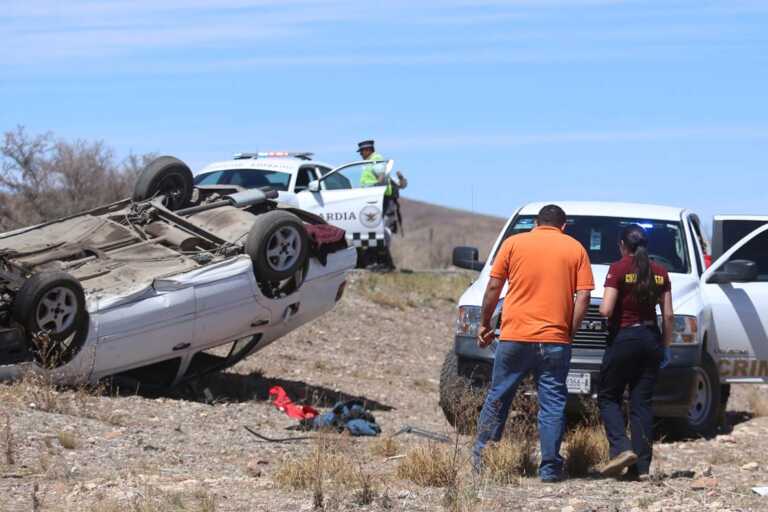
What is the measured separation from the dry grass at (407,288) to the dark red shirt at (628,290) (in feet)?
35.6

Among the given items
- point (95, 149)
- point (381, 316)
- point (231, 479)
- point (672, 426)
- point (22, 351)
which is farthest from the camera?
point (95, 149)

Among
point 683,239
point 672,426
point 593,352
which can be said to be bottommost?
point 672,426

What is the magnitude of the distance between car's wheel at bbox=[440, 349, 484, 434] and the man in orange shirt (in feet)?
3.73

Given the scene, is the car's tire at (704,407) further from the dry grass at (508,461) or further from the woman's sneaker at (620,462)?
the woman's sneaker at (620,462)

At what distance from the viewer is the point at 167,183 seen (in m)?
13.0

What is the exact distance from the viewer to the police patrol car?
63.1ft

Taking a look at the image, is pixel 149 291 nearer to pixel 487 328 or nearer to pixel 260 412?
pixel 260 412

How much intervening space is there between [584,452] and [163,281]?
373 centimetres

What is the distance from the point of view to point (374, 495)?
7.71 metres

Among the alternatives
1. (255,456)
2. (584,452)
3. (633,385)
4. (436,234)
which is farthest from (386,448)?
(436,234)

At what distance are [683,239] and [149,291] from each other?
4458 millimetres

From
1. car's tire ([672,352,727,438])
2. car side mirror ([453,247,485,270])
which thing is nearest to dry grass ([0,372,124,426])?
car side mirror ([453,247,485,270])

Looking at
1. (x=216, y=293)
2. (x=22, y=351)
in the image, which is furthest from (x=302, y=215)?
(x=22, y=351)

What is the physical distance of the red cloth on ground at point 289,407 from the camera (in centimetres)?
1155
